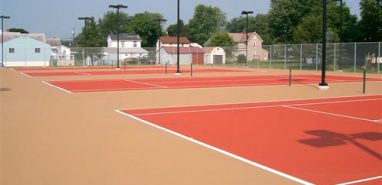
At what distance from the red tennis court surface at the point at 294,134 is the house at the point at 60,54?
166 ft

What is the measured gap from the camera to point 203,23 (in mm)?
138625

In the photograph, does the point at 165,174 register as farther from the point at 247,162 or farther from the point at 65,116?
the point at 65,116

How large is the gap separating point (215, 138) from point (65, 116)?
14.7 ft

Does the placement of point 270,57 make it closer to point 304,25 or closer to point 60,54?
point 304,25

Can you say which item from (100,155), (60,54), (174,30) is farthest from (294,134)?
(174,30)

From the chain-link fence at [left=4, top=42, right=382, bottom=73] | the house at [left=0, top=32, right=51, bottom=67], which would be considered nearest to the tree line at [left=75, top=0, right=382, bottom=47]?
the chain-link fence at [left=4, top=42, right=382, bottom=73]

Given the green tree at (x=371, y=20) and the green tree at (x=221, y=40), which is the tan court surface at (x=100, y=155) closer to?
the green tree at (x=371, y=20)

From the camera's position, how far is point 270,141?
821 centimetres

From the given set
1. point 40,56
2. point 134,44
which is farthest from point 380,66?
point 134,44

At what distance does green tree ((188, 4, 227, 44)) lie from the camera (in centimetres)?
13550

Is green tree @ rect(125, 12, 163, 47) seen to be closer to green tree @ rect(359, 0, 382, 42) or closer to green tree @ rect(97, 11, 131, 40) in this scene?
green tree @ rect(97, 11, 131, 40)

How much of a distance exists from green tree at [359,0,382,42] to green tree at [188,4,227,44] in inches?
3635

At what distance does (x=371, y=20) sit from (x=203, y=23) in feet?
325

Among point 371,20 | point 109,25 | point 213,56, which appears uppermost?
point 109,25
